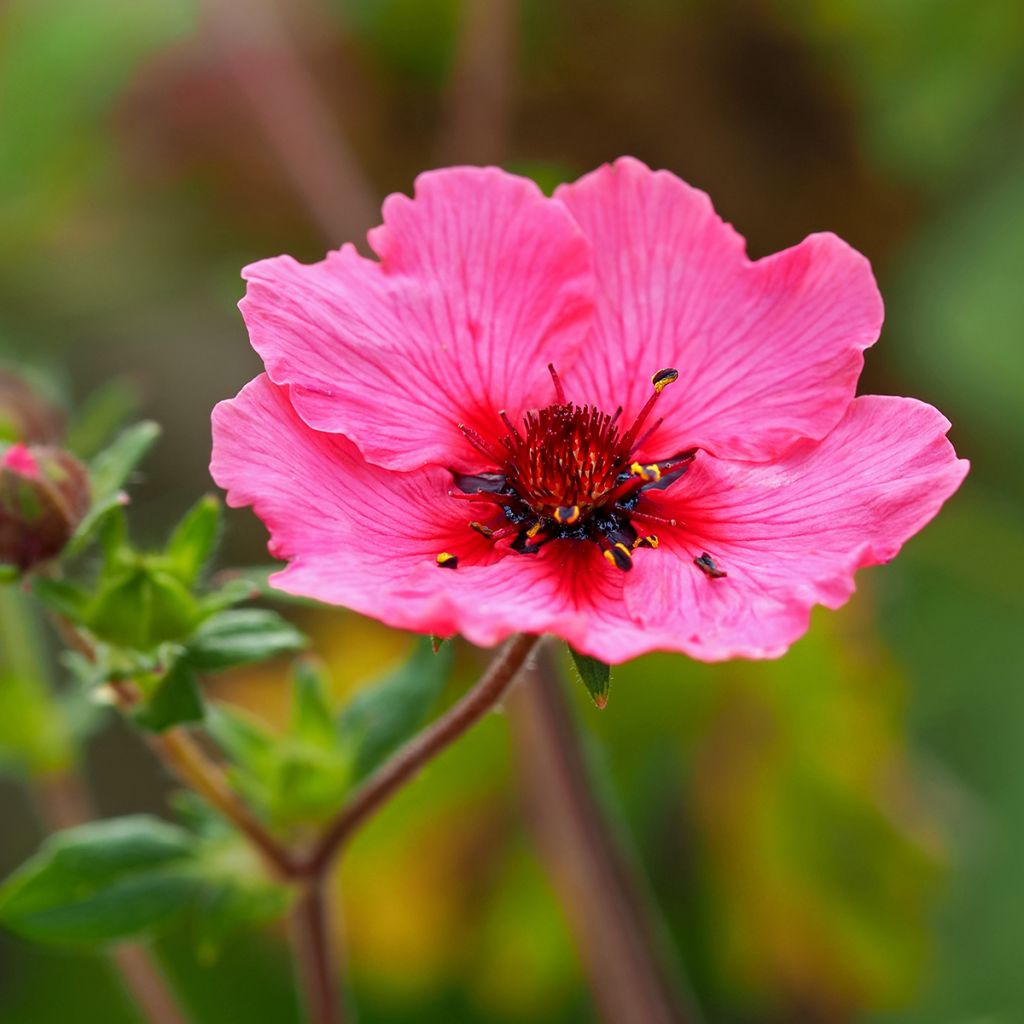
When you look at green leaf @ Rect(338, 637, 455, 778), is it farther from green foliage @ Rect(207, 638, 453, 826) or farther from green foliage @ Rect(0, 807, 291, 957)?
green foliage @ Rect(0, 807, 291, 957)

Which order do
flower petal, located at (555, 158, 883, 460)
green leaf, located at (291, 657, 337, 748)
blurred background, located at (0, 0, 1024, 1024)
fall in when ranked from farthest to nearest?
blurred background, located at (0, 0, 1024, 1024) < green leaf, located at (291, 657, 337, 748) < flower petal, located at (555, 158, 883, 460)

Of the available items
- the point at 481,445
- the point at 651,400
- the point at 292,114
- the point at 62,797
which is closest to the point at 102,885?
the point at 62,797

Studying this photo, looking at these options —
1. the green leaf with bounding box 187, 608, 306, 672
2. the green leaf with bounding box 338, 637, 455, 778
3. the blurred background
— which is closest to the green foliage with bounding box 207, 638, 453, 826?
the green leaf with bounding box 338, 637, 455, 778

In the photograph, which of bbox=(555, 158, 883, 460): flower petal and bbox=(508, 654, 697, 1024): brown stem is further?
bbox=(508, 654, 697, 1024): brown stem

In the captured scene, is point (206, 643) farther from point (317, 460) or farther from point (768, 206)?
point (768, 206)

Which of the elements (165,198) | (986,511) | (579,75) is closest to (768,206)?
(579,75)

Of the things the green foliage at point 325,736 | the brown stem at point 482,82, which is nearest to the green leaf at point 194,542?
the green foliage at point 325,736
